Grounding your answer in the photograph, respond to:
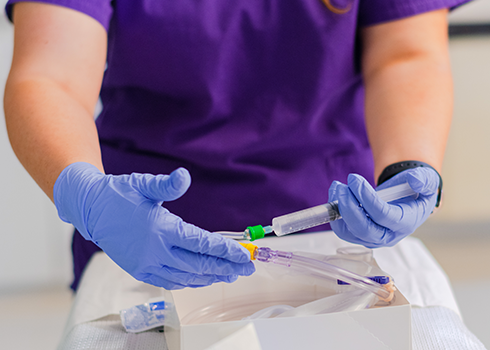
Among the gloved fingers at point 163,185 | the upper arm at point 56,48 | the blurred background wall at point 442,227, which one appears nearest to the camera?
the gloved fingers at point 163,185

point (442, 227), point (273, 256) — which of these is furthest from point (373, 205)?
point (442, 227)

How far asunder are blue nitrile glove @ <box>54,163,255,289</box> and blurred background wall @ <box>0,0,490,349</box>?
127cm

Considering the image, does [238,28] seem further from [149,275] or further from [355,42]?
[149,275]

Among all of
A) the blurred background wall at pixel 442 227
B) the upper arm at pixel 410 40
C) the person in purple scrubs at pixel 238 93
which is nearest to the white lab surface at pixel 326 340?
the person in purple scrubs at pixel 238 93

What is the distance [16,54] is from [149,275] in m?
0.44

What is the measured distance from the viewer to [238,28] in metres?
0.83

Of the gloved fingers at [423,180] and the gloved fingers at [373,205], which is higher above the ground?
the gloved fingers at [423,180]

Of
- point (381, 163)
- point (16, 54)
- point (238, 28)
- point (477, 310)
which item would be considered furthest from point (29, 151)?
point (477, 310)

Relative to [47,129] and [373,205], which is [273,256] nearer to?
[373,205]

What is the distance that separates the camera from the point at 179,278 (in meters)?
0.55

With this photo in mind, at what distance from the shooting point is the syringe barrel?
0.58 metres

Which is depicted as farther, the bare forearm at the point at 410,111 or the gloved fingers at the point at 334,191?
the bare forearm at the point at 410,111

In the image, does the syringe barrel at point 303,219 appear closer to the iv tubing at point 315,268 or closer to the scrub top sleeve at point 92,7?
the iv tubing at point 315,268

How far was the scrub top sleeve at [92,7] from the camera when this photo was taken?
739 mm
